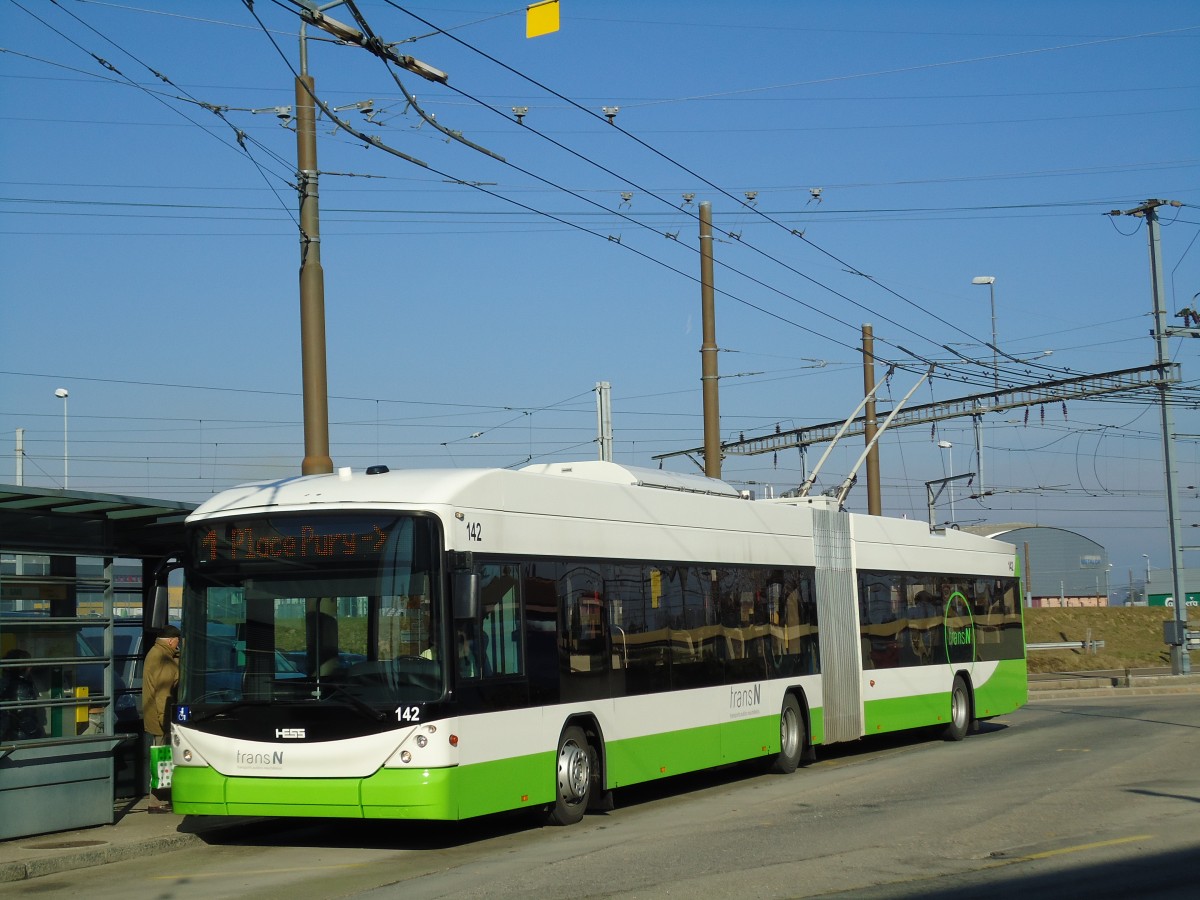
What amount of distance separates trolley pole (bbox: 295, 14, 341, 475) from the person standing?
2350 millimetres

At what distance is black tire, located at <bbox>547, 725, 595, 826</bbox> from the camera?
1228cm

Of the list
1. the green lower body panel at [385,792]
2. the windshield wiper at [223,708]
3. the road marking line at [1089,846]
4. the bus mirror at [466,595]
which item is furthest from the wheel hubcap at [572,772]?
the road marking line at [1089,846]

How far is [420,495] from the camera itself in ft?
36.4

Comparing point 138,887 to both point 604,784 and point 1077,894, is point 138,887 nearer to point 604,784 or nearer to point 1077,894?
point 604,784

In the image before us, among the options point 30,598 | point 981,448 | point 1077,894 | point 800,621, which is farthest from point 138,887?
point 981,448

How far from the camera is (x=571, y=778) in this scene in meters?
12.4

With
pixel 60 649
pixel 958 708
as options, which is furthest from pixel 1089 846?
pixel 958 708

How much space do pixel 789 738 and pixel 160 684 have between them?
7.26m

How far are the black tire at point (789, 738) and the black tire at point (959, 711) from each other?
A: 5152mm

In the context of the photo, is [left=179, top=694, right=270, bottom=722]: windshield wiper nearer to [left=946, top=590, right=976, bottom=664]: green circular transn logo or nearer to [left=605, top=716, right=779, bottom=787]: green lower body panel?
[left=605, top=716, right=779, bottom=787]: green lower body panel

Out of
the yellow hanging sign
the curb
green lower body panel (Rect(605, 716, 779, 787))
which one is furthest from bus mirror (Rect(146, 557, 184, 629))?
the yellow hanging sign

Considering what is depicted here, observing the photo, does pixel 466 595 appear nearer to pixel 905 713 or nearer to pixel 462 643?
pixel 462 643

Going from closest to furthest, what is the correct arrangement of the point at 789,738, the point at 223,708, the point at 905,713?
1. the point at 223,708
2. the point at 789,738
3. the point at 905,713

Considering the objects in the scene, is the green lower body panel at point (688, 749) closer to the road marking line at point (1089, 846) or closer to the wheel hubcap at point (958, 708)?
the road marking line at point (1089, 846)
